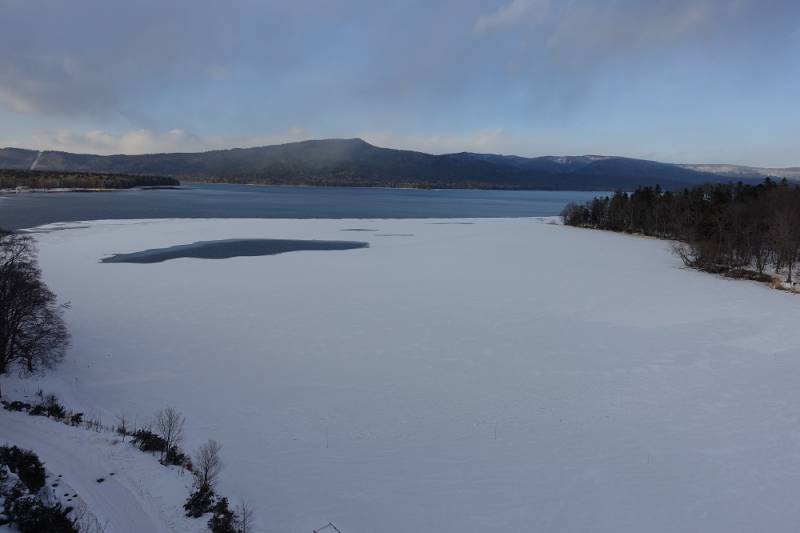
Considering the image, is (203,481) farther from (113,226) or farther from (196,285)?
(113,226)

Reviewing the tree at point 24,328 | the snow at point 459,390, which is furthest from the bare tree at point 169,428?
the tree at point 24,328

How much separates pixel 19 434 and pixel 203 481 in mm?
4155

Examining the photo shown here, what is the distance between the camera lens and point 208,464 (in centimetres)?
912

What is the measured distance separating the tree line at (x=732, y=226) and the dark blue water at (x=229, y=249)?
26803 mm

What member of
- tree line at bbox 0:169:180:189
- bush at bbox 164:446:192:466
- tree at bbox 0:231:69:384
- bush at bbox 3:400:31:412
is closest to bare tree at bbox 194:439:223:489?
bush at bbox 164:446:192:466

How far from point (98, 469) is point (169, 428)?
6.21 feet

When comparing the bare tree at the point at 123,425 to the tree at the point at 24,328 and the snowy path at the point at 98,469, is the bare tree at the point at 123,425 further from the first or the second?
the tree at the point at 24,328

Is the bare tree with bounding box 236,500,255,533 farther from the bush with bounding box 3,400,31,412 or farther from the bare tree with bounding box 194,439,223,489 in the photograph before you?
the bush with bounding box 3,400,31,412

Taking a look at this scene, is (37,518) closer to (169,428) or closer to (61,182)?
(169,428)

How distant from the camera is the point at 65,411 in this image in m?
11.8

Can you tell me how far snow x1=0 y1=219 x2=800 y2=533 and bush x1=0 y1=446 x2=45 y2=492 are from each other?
1943 millimetres

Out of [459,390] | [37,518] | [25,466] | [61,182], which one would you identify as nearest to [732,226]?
[459,390]

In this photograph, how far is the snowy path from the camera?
7715 mm

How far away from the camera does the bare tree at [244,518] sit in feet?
25.6
